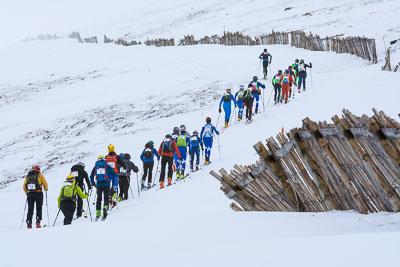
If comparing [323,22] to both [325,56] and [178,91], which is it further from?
[178,91]

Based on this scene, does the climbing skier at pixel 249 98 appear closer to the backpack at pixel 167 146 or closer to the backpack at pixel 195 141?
the backpack at pixel 195 141

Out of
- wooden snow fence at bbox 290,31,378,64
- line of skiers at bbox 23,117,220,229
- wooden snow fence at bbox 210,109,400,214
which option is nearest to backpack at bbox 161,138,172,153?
line of skiers at bbox 23,117,220,229

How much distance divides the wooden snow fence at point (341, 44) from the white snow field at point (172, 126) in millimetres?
645

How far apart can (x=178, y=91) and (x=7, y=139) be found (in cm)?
877

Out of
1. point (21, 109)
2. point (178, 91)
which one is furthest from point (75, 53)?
point (178, 91)

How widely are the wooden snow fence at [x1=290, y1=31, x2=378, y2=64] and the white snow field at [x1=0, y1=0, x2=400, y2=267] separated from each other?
645 millimetres

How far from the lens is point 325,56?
952 inches

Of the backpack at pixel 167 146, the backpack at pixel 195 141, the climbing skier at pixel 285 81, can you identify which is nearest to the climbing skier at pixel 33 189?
the backpack at pixel 167 146

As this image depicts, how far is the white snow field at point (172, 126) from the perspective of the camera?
133 inches

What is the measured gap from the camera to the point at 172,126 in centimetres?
1617

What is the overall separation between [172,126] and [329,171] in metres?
12.4

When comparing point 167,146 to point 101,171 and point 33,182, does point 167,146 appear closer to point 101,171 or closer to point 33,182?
point 101,171

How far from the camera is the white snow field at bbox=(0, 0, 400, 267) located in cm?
337

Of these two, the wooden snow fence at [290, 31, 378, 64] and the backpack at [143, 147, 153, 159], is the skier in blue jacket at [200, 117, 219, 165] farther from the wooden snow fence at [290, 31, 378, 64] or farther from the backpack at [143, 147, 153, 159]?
the wooden snow fence at [290, 31, 378, 64]
